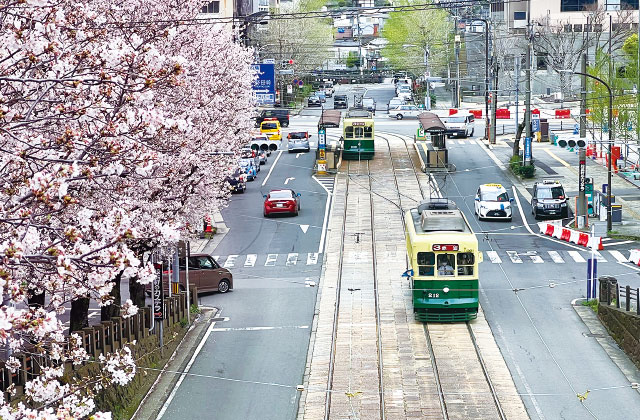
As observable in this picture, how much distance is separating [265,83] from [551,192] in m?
19.9

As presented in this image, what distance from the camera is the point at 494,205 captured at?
163 feet

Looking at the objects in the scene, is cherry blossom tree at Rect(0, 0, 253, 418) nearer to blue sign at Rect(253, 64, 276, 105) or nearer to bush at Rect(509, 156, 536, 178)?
bush at Rect(509, 156, 536, 178)

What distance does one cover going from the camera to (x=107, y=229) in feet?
Answer: 36.1

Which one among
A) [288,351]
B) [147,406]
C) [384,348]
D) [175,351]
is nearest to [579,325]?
[384,348]

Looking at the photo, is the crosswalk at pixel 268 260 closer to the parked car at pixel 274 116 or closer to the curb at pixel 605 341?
the curb at pixel 605 341

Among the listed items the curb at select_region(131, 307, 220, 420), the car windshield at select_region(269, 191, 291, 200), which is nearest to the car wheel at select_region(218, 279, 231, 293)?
the curb at select_region(131, 307, 220, 420)

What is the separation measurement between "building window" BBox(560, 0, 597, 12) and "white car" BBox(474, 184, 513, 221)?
63.8m

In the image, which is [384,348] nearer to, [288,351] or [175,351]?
[288,351]

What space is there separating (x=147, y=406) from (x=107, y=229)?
13819 mm

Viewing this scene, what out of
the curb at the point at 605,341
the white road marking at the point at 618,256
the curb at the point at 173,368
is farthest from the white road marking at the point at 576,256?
the curb at the point at 173,368

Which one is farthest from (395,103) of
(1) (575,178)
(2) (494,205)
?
(2) (494,205)

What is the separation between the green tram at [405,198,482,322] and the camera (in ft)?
99.8

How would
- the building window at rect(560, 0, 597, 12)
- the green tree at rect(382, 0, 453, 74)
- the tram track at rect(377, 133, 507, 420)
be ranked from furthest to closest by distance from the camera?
the green tree at rect(382, 0, 453, 74) → the building window at rect(560, 0, 597, 12) → the tram track at rect(377, 133, 507, 420)

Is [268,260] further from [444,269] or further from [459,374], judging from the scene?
[459,374]
